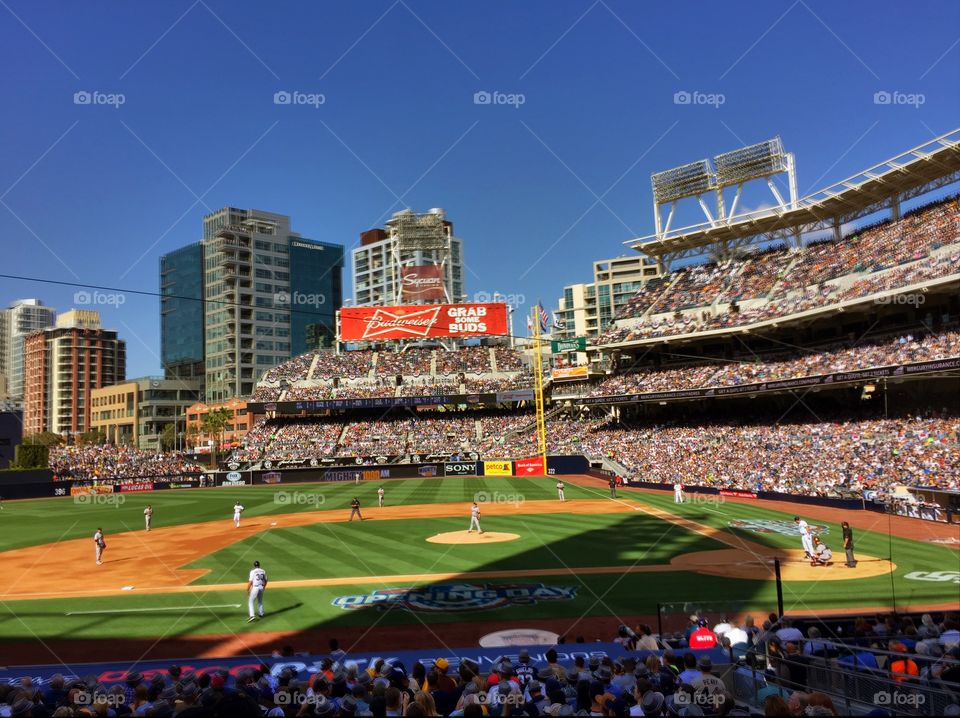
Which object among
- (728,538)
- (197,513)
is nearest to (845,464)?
(728,538)

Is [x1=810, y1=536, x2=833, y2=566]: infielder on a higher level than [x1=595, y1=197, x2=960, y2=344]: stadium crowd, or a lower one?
lower

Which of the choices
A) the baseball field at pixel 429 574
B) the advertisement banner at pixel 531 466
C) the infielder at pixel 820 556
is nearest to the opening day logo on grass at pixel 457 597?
the baseball field at pixel 429 574

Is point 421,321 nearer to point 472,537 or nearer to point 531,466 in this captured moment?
point 531,466

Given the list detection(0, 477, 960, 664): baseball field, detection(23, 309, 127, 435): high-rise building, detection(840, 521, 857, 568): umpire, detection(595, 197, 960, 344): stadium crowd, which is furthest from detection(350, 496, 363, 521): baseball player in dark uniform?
detection(23, 309, 127, 435): high-rise building

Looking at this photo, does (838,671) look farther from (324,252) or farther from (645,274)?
(324,252)

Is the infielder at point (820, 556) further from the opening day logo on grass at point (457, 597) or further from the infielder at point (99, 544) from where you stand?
the infielder at point (99, 544)

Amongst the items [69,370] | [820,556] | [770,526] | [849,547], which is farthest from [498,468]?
[69,370]

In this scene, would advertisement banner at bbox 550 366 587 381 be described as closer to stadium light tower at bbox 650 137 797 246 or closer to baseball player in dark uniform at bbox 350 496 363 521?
stadium light tower at bbox 650 137 797 246
